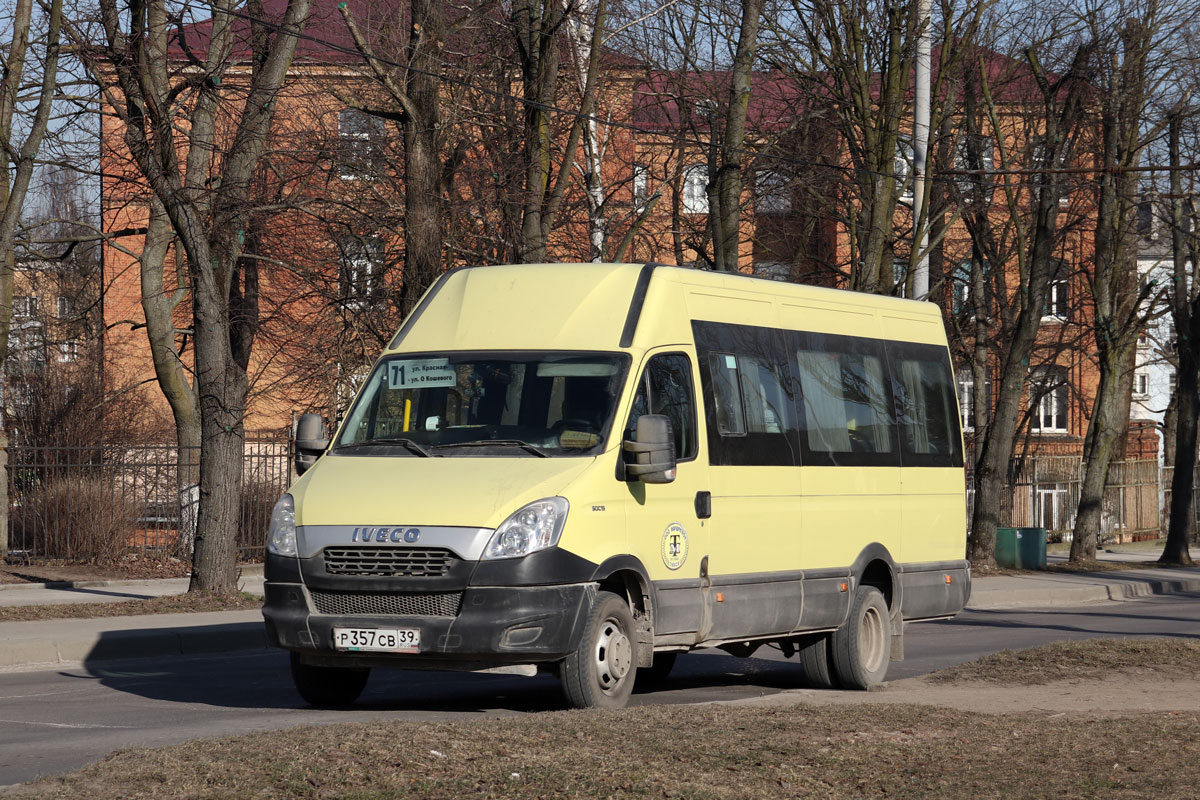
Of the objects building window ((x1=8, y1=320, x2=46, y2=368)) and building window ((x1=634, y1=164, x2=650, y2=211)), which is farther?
building window ((x1=8, y1=320, x2=46, y2=368))

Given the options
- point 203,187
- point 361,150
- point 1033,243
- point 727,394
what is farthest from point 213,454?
point 1033,243

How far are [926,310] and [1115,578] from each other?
14.9m

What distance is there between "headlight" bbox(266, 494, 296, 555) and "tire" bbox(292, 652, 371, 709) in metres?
0.85

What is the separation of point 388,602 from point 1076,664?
5800 millimetres

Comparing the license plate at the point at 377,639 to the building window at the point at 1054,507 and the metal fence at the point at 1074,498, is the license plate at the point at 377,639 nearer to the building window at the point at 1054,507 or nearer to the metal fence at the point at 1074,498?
the metal fence at the point at 1074,498

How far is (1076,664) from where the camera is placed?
1248 cm

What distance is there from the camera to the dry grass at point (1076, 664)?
1205 centimetres

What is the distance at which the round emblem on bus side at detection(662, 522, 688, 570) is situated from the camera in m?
10.2

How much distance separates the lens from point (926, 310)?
13.9 meters

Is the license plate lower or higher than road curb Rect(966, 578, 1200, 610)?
higher

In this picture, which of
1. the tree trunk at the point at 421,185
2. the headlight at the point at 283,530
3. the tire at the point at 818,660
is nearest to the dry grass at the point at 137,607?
the tree trunk at the point at 421,185

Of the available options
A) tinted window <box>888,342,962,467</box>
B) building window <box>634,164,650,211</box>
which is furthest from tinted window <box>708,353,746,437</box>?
building window <box>634,164,650,211</box>

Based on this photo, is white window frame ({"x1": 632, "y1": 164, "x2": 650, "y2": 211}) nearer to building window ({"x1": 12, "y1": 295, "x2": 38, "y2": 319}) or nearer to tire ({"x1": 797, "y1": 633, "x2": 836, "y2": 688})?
building window ({"x1": 12, "y1": 295, "x2": 38, "y2": 319})

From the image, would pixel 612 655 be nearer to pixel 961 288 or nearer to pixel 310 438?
pixel 310 438
